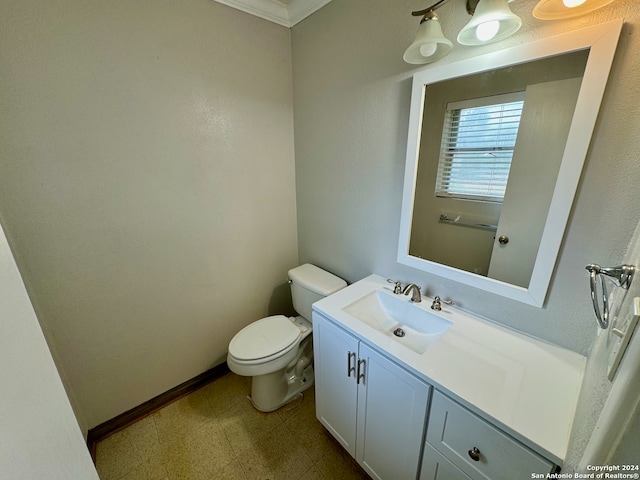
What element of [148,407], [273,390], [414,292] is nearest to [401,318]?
[414,292]

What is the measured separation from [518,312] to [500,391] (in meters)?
0.38

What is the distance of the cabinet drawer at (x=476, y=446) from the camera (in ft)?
2.19

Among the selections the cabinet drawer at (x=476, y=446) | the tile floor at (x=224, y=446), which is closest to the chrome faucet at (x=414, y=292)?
the cabinet drawer at (x=476, y=446)

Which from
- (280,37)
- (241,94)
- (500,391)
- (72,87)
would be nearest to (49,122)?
(72,87)

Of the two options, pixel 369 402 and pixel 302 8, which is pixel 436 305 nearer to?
pixel 369 402

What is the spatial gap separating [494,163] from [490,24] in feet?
1.50

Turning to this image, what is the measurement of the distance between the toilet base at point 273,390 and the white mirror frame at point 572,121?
117cm

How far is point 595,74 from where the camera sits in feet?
2.42

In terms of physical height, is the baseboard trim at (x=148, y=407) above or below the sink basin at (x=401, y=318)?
below

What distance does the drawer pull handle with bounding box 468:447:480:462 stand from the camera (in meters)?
0.75

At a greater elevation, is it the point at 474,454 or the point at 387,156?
the point at 387,156

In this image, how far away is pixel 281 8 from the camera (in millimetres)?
1511

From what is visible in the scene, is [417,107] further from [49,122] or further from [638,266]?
[49,122]

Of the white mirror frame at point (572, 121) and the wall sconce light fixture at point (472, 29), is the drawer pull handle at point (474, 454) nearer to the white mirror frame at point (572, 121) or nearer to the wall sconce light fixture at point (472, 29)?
the white mirror frame at point (572, 121)
